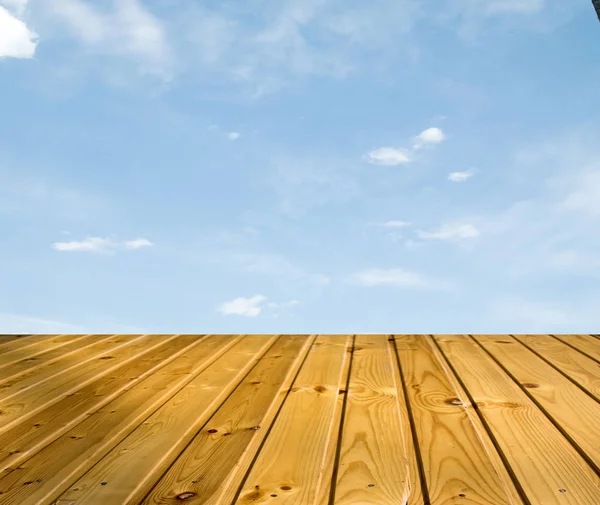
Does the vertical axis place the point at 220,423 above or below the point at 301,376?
below

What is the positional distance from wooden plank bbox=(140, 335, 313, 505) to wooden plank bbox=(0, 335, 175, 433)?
625mm

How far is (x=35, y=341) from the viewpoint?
130 inches

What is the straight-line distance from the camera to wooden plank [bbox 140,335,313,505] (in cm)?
125

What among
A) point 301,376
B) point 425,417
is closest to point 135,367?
point 301,376

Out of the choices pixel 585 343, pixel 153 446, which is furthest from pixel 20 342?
pixel 585 343

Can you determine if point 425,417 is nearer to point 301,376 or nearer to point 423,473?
point 423,473

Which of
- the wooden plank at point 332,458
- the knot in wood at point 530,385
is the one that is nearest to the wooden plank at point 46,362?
the wooden plank at point 332,458

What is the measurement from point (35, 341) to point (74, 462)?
205 cm

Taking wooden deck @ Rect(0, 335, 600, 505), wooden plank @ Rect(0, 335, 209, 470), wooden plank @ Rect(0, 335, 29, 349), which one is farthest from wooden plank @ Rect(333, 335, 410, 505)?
wooden plank @ Rect(0, 335, 29, 349)

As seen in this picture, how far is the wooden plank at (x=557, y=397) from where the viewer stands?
153 centimetres

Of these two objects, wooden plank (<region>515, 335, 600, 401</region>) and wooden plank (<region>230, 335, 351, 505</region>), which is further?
wooden plank (<region>515, 335, 600, 401</region>)

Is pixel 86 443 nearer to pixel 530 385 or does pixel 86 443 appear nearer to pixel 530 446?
pixel 530 446

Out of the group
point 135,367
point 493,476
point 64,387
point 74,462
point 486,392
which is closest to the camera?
point 493,476

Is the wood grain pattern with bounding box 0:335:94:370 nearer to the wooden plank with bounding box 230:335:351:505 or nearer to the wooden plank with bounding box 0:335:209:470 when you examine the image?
the wooden plank with bounding box 0:335:209:470
